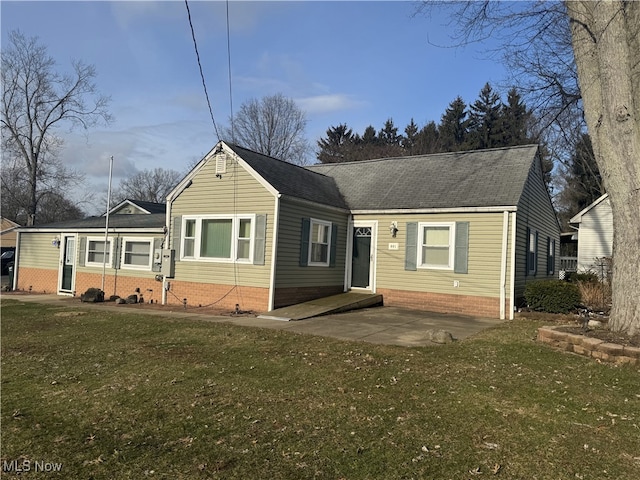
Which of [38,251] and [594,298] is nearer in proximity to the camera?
[594,298]

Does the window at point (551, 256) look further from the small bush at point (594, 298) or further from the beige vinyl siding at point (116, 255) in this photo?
the beige vinyl siding at point (116, 255)

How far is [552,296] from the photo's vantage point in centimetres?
1230

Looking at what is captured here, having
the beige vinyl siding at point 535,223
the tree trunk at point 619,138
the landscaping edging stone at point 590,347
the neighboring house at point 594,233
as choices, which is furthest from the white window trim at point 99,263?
the neighboring house at point 594,233

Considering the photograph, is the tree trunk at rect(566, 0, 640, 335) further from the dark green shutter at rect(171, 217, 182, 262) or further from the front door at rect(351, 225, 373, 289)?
the dark green shutter at rect(171, 217, 182, 262)

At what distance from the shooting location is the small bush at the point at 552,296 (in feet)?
39.8

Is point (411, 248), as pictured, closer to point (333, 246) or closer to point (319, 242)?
point (333, 246)

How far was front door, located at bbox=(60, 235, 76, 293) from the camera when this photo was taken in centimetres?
1909

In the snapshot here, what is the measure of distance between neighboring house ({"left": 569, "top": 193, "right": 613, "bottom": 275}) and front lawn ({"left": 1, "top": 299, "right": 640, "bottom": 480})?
62.1 feet

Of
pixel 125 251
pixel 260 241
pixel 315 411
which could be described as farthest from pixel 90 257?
pixel 315 411

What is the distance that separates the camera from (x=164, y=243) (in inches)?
608

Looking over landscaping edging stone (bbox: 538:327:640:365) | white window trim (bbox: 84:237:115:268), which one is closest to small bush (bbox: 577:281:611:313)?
landscaping edging stone (bbox: 538:327:640:365)

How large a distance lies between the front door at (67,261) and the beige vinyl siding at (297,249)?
1078 centimetres

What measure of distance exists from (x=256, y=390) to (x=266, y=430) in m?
1.24

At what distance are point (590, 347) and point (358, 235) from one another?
9.12 meters
